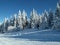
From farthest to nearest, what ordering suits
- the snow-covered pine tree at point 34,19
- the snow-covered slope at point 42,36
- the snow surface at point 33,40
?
the snow-covered pine tree at point 34,19 < the snow-covered slope at point 42,36 < the snow surface at point 33,40

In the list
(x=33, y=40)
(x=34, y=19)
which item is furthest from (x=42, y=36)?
(x=34, y=19)

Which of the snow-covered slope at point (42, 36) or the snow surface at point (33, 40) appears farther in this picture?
the snow-covered slope at point (42, 36)

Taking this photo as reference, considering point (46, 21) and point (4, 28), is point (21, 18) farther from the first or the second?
point (46, 21)

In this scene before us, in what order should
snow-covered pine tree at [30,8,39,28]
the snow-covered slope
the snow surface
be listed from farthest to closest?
snow-covered pine tree at [30,8,39,28] → the snow-covered slope → the snow surface

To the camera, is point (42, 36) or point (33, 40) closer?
point (33, 40)

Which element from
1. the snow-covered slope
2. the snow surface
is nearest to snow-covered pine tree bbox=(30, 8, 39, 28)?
the snow-covered slope

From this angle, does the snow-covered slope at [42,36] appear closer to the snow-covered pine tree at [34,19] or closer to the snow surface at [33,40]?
the snow surface at [33,40]

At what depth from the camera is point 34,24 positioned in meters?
95.3

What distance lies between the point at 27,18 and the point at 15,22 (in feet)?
33.9

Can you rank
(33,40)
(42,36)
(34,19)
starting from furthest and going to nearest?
(34,19), (42,36), (33,40)

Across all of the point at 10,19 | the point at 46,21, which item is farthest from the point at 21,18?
the point at 46,21

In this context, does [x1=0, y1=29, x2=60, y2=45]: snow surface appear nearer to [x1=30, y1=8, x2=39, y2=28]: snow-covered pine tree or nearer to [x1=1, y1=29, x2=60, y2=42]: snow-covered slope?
[x1=1, y1=29, x2=60, y2=42]: snow-covered slope

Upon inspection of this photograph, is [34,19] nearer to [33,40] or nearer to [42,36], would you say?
[42,36]

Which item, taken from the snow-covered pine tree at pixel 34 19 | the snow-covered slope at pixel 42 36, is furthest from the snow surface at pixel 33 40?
the snow-covered pine tree at pixel 34 19
